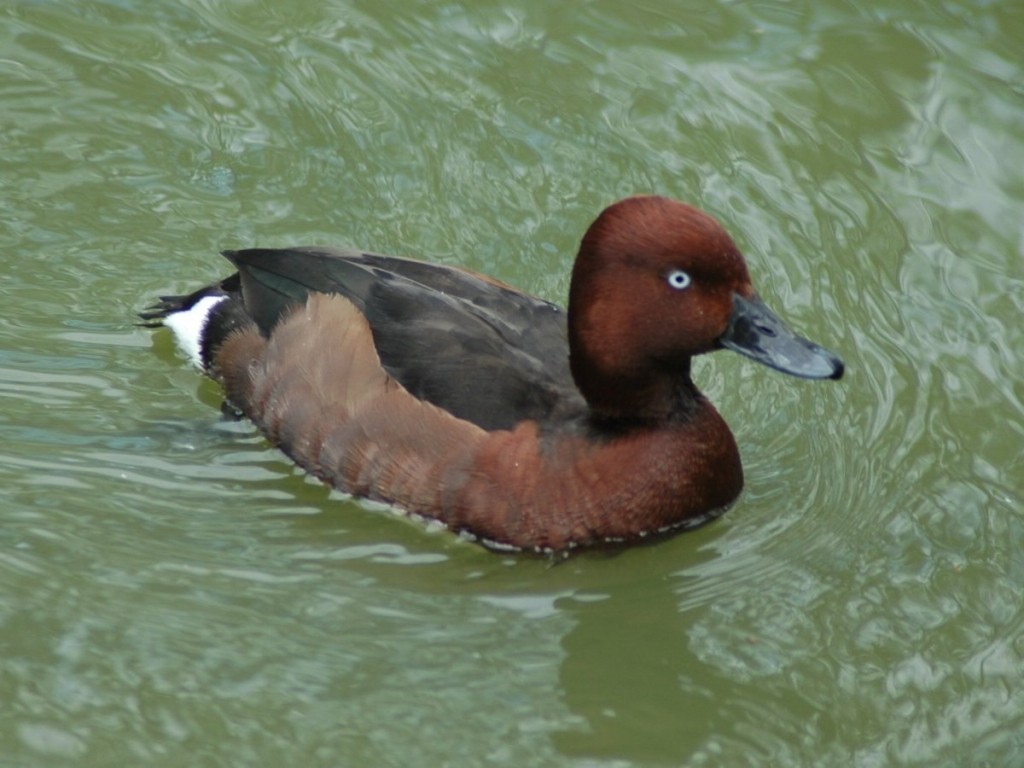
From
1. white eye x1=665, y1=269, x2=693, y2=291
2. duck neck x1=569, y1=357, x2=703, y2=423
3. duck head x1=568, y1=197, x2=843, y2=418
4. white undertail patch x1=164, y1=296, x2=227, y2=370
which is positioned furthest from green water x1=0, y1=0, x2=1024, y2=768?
white eye x1=665, y1=269, x2=693, y2=291

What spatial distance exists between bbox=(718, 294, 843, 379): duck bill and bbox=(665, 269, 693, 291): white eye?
0.55 ft

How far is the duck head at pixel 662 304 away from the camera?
553 centimetres

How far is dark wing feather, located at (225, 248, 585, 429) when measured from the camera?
5852mm

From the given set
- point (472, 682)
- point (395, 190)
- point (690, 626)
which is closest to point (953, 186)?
point (395, 190)

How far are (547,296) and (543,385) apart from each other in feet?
4.38

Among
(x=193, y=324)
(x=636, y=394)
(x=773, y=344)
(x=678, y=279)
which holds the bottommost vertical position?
(x=193, y=324)

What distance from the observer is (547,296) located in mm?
7219

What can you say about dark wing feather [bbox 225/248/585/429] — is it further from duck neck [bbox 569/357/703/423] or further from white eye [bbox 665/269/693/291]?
white eye [bbox 665/269/693/291]

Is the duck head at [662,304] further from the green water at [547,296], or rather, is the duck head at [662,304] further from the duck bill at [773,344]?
the green water at [547,296]

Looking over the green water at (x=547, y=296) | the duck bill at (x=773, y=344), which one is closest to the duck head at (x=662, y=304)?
the duck bill at (x=773, y=344)

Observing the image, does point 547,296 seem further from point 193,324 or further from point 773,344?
point 773,344

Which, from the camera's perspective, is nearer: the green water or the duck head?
the green water

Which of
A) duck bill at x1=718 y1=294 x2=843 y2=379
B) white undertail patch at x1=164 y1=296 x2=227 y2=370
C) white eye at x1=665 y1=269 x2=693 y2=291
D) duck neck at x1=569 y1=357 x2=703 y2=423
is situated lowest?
white undertail patch at x1=164 y1=296 x2=227 y2=370

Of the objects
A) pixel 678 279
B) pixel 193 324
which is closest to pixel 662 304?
pixel 678 279
